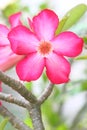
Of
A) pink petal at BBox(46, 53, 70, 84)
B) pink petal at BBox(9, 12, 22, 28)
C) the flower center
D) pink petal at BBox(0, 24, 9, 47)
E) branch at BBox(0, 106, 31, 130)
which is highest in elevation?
pink petal at BBox(0, 24, 9, 47)

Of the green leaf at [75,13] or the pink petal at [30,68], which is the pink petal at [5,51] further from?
the green leaf at [75,13]

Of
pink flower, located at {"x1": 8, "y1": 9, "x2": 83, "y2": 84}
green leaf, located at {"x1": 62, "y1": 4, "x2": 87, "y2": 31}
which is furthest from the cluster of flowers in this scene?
green leaf, located at {"x1": 62, "y1": 4, "x2": 87, "y2": 31}

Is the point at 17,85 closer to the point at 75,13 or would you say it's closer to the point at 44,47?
the point at 44,47

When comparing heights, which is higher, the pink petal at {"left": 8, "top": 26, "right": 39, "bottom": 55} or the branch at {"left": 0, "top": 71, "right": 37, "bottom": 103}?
the pink petal at {"left": 8, "top": 26, "right": 39, "bottom": 55}

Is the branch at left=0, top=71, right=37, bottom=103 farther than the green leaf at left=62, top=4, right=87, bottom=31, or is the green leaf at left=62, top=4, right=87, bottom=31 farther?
the green leaf at left=62, top=4, right=87, bottom=31

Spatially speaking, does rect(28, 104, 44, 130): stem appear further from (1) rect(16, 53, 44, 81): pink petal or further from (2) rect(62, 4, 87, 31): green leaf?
(2) rect(62, 4, 87, 31): green leaf

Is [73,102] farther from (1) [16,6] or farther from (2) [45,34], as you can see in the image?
(2) [45,34]
